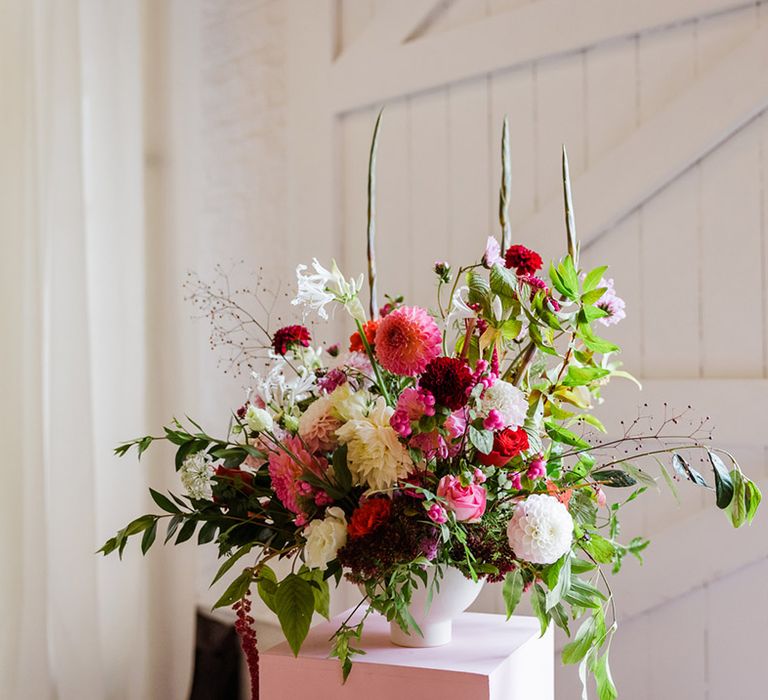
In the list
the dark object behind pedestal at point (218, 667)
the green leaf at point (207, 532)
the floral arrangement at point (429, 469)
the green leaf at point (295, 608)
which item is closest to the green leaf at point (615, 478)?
the floral arrangement at point (429, 469)

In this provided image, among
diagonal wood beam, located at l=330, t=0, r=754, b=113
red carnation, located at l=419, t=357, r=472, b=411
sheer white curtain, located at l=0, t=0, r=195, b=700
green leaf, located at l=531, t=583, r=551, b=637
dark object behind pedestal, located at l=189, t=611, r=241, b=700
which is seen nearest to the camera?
red carnation, located at l=419, t=357, r=472, b=411

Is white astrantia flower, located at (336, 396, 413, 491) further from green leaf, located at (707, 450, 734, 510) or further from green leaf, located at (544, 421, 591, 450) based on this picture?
green leaf, located at (707, 450, 734, 510)

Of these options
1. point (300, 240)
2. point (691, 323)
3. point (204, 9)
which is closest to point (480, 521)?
point (691, 323)

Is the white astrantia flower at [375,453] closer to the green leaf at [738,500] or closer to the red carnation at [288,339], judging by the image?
the red carnation at [288,339]

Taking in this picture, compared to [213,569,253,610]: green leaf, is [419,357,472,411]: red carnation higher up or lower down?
A: higher up

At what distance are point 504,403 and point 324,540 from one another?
11.1 inches

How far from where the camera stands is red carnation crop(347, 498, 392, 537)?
3.56 ft

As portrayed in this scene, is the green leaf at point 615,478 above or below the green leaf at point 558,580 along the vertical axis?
above

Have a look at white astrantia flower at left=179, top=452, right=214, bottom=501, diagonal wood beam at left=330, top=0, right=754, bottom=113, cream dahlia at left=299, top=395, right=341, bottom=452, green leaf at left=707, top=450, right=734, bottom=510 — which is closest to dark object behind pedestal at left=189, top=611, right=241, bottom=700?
white astrantia flower at left=179, top=452, right=214, bottom=501

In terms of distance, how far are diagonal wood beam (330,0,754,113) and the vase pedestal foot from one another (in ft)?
3.78

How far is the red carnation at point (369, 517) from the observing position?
3.56 ft

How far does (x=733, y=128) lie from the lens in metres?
1.59

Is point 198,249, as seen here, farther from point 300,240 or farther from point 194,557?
point 194,557

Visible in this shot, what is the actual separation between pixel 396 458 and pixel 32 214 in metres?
1.26
